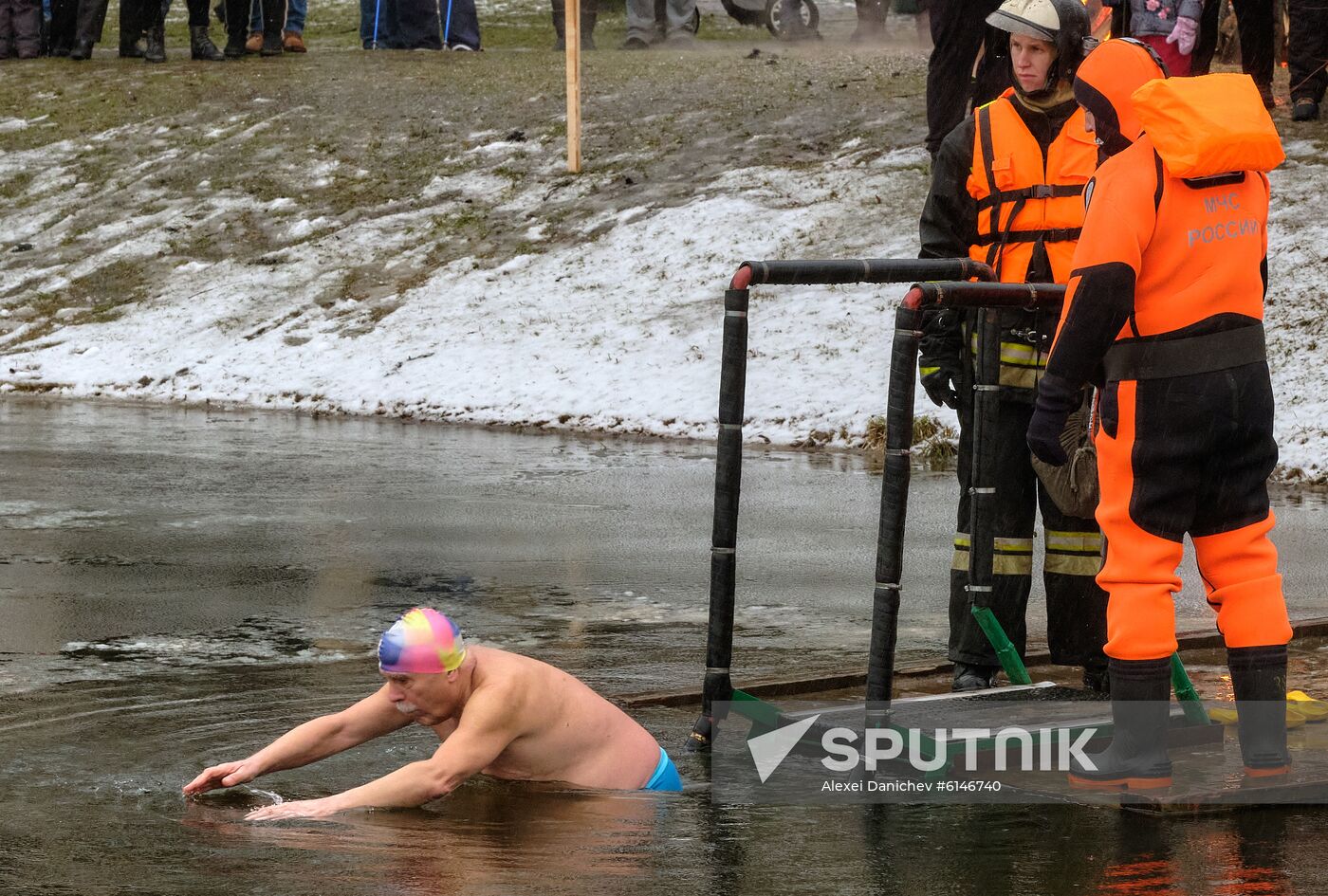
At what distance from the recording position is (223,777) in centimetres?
569

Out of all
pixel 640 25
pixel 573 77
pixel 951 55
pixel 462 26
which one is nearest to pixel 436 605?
pixel 951 55

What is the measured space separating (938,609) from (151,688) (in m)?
3.44

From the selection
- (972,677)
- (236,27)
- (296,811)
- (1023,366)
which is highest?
(236,27)

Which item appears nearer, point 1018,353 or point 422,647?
point 422,647

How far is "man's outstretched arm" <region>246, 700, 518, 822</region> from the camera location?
5426 millimetres

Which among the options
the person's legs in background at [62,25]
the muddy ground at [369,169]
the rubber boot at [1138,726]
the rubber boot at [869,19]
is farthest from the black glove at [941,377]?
the person's legs in background at [62,25]

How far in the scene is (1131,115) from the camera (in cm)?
576

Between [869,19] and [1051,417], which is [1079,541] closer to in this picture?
[1051,417]

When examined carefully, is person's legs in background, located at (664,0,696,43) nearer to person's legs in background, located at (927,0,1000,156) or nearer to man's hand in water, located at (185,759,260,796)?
person's legs in background, located at (927,0,1000,156)

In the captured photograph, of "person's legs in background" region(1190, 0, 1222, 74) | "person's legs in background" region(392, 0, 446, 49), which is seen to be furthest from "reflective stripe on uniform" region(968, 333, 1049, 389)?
"person's legs in background" region(392, 0, 446, 49)

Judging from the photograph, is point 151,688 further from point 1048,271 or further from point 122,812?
point 1048,271

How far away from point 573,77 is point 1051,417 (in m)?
16.4

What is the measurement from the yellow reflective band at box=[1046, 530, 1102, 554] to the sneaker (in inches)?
521

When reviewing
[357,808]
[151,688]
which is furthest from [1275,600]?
[151,688]
